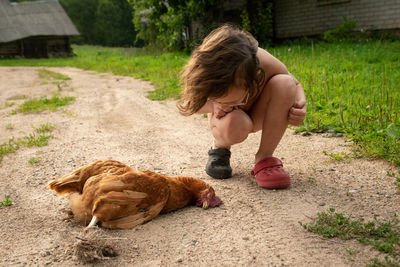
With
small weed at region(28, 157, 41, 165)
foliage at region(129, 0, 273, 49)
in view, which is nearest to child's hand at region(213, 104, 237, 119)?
small weed at region(28, 157, 41, 165)

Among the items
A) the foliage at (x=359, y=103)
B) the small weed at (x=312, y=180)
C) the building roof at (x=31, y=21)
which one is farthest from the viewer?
the building roof at (x=31, y=21)

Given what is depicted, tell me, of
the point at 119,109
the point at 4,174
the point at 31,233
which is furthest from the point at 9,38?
the point at 31,233

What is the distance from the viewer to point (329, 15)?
1173 cm

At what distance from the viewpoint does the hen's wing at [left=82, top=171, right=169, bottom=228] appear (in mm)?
1919

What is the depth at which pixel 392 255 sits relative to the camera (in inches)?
63.9

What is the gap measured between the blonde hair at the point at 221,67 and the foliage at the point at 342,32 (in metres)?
10.0

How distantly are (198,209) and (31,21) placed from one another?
2219 centimetres

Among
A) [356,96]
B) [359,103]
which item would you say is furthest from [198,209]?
[356,96]

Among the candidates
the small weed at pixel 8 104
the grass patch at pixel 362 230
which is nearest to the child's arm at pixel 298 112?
the grass patch at pixel 362 230

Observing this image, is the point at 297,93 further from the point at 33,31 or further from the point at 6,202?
the point at 33,31

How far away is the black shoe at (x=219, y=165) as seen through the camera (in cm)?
271

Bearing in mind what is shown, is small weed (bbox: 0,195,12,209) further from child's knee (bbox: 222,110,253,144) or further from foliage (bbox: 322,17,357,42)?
foliage (bbox: 322,17,357,42)

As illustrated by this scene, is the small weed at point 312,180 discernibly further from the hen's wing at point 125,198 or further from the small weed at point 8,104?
the small weed at point 8,104

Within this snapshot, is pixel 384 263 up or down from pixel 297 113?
down
